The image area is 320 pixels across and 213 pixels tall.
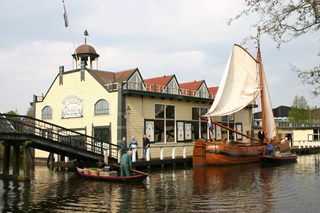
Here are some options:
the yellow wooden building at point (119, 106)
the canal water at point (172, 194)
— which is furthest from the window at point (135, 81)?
the canal water at point (172, 194)

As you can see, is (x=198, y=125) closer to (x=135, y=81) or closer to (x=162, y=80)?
(x=162, y=80)

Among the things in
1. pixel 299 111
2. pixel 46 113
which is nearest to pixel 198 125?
pixel 46 113

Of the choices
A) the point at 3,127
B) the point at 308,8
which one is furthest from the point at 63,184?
the point at 308,8

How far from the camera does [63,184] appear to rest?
A: 1911cm

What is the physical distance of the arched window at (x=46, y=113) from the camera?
33312mm

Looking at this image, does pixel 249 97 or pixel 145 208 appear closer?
pixel 145 208

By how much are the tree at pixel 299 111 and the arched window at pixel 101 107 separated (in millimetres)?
50726

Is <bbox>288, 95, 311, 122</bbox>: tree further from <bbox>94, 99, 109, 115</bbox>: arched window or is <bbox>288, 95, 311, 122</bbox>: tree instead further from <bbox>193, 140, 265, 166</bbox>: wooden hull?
<bbox>94, 99, 109, 115</bbox>: arched window

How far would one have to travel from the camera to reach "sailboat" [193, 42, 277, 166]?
2683 centimetres

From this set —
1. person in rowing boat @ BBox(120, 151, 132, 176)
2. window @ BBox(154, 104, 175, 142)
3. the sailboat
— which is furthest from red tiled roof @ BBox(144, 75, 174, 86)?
person in rowing boat @ BBox(120, 151, 132, 176)

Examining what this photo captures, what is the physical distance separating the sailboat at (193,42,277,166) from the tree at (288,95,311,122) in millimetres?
40384

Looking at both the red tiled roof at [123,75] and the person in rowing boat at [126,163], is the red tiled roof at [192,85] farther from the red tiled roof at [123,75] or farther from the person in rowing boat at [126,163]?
the person in rowing boat at [126,163]

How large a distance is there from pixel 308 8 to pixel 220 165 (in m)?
20.4

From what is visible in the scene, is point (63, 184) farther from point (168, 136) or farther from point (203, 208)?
point (168, 136)
